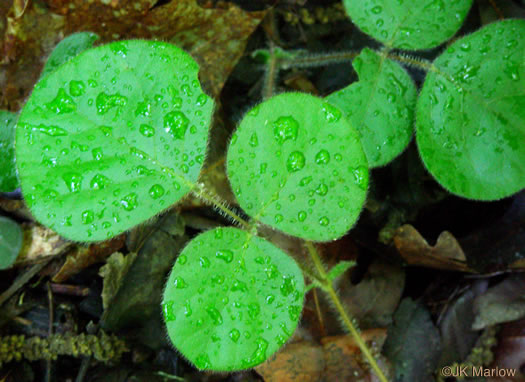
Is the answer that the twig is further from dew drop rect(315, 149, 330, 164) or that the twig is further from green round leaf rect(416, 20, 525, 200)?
green round leaf rect(416, 20, 525, 200)

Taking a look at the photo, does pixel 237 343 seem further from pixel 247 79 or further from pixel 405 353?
pixel 247 79

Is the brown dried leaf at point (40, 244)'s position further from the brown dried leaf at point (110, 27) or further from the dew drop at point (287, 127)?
the dew drop at point (287, 127)

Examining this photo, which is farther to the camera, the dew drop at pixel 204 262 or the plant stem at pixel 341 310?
the plant stem at pixel 341 310

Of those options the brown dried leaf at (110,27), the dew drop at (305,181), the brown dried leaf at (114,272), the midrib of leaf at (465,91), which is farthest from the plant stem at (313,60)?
the brown dried leaf at (114,272)

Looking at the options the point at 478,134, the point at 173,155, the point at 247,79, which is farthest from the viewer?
the point at 247,79

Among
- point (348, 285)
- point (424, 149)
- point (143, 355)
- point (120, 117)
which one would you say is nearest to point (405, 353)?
point (348, 285)

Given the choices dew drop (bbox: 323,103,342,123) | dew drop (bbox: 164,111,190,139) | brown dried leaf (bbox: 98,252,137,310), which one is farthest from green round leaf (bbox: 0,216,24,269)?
dew drop (bbox: 323,103,342,123)

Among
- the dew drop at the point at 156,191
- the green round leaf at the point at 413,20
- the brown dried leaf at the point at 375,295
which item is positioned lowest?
the brown dried leaf at the point at 375,295
